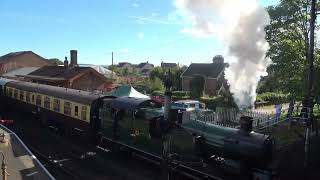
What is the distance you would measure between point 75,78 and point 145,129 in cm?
3180

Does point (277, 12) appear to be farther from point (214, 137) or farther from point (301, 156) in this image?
point (214, 137)

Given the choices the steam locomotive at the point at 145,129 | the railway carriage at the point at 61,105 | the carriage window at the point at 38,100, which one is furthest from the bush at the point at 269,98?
the steam locomotive at the point at 145,129

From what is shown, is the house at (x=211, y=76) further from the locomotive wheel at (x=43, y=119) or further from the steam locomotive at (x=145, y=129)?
the steam locomotive at (x=145, y=129)

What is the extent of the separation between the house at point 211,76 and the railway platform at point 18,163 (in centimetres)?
3628

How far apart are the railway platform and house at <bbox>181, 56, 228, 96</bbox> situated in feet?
119

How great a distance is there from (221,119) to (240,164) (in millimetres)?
15589

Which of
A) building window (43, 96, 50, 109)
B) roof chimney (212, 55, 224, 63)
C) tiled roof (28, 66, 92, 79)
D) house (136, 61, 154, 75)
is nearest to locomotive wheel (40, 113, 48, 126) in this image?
building window (43, 96, 50, 109)

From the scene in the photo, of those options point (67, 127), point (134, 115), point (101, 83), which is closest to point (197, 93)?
point (101, 83)

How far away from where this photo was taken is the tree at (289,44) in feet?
91.2

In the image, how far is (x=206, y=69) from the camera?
63062 mm

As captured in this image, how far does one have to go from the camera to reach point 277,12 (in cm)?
2922

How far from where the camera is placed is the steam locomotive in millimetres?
12570

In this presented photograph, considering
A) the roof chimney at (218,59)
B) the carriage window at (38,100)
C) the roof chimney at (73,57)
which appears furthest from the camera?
the roof chimney at (218,59)

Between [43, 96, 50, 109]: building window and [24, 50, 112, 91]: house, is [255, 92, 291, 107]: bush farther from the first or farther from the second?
[43, 96, 50, 109]: building window
